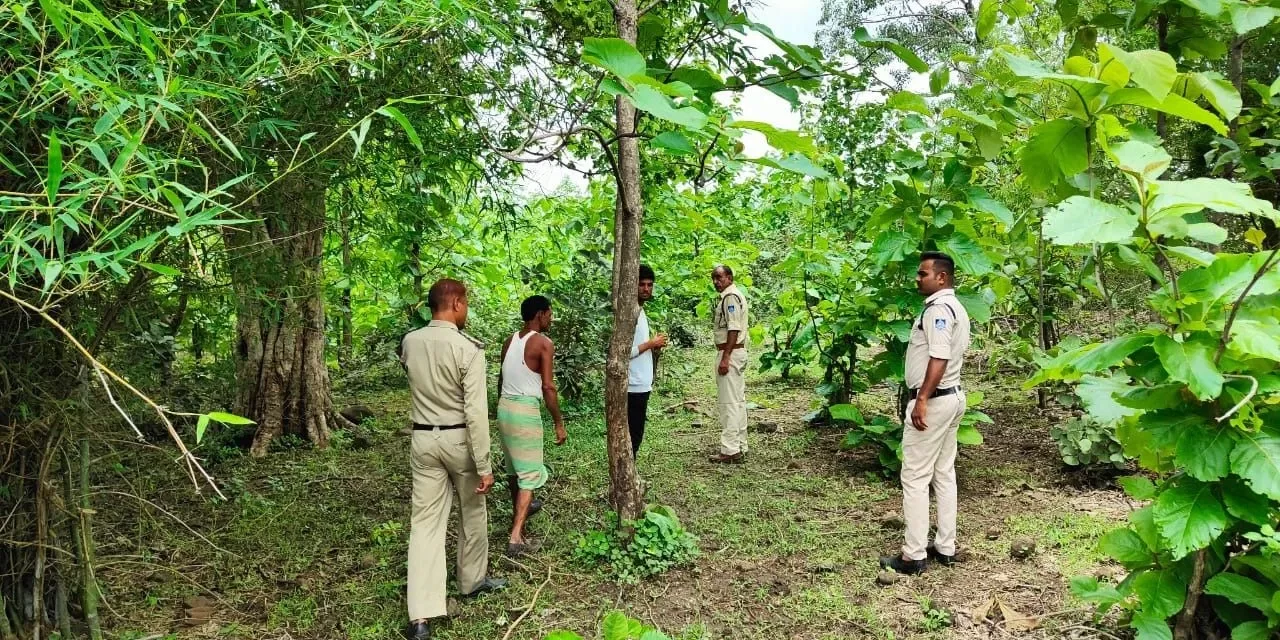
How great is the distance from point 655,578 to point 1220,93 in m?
3.16

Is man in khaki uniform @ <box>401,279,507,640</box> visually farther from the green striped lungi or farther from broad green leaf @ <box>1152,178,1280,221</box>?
broad green leaf @ <box>1152,178,1280,221</box>

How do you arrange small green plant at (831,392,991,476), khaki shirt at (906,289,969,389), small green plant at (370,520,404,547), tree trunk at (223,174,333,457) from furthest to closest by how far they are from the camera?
tree trunk at (223,174,333,457) < small green plant at (831,392,991,476) < small green plant at (370,520,404,547) < khaki shirt at (906,289,969,389)

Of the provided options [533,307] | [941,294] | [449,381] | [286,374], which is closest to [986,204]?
[941,294]

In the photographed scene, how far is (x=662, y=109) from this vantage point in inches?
52.8

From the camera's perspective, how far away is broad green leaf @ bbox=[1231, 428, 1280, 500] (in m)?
1.91

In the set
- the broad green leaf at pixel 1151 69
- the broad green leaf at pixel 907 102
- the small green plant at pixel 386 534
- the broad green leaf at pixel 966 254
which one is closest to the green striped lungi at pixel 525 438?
the small green plant at pixel 386 534

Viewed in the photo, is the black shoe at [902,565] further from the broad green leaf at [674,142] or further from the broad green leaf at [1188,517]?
the broad green leaf at [674,142]

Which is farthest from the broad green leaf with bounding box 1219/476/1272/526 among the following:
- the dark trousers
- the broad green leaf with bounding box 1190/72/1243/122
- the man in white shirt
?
the dark trousers

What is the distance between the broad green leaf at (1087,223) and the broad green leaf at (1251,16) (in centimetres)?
78

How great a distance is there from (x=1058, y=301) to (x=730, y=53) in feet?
17.6

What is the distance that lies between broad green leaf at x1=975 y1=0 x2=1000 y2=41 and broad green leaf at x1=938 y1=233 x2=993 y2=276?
1.81 metres

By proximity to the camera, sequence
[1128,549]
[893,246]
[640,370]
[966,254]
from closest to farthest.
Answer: [1128,549], [966,254], [893,246], [640,370]

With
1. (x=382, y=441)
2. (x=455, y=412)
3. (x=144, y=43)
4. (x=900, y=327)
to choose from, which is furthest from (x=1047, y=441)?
(x=144, y=43)

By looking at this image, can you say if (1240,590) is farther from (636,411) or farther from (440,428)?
(636,411)
